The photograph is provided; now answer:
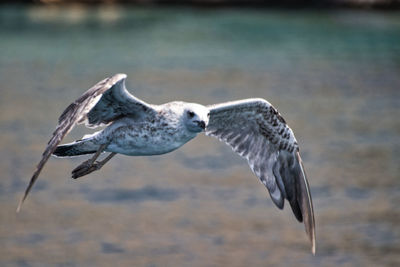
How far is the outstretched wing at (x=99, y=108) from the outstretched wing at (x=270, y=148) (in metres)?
1.60

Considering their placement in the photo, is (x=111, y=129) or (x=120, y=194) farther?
(x=120, y=194)

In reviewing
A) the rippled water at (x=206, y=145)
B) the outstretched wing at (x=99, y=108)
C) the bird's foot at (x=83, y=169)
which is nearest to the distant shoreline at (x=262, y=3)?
Result: the rippled water at (x=206, y=145)

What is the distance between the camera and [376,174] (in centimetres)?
3403

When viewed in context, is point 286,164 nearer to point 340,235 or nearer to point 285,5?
point 340,235

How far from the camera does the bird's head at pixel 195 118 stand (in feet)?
35.7

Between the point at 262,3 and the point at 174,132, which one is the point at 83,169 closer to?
the point at 174,132

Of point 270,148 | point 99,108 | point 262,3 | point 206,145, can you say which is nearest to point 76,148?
point 99,108

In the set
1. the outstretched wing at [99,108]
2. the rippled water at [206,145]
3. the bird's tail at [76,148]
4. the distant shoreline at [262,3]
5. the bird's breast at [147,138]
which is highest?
the outstretched wing at [99,108]

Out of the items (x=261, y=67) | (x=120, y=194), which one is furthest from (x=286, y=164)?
(x=261, y=67)

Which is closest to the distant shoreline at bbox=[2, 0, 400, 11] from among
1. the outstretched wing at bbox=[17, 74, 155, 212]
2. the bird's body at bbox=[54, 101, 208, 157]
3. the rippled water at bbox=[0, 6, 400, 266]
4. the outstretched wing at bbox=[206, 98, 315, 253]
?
the rippled water at bbox=[0, 6, 400, 266]

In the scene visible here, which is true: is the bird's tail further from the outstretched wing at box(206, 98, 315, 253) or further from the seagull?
the outstretched wing at box(206, 98, 315, 253)

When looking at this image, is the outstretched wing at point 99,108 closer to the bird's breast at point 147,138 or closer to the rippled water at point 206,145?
the bird's breast at point 147,138

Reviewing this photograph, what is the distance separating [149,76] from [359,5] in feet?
86.6

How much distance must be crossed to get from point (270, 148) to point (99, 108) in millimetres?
2725
